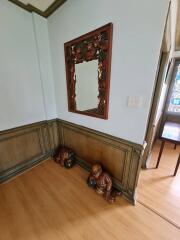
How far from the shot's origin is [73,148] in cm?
211

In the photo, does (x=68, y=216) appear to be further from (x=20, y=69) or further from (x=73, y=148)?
(x=20, y=69)

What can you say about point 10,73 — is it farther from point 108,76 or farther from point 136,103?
point 136,103

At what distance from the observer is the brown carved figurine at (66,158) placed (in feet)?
6.56

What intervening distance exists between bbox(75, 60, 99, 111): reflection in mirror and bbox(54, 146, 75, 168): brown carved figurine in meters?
0.82

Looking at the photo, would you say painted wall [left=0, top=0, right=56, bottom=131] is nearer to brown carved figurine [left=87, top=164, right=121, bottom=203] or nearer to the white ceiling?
the white ceiling

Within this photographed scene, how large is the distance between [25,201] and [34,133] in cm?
95

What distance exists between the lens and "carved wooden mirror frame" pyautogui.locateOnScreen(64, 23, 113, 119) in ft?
4.03

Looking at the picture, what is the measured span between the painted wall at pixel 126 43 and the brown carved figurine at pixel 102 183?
0.57 meters

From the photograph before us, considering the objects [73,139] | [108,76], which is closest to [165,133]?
[108,76]

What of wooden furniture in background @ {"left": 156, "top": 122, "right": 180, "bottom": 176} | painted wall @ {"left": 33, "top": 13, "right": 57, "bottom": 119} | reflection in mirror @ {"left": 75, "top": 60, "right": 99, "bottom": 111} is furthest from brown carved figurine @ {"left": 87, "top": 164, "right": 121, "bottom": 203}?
painted wall @ {"left": 33, "top": 13, "right": 57, "bottom": 119}

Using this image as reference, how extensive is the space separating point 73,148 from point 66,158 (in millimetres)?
204

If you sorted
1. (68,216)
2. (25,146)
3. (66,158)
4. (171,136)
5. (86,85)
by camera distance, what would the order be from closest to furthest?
(68,216) → (86,85) → (171,136) → (25,146) → (66,158)

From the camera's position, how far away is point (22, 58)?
1655 mm

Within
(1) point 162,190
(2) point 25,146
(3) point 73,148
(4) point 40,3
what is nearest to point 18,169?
(2) point 25,146
